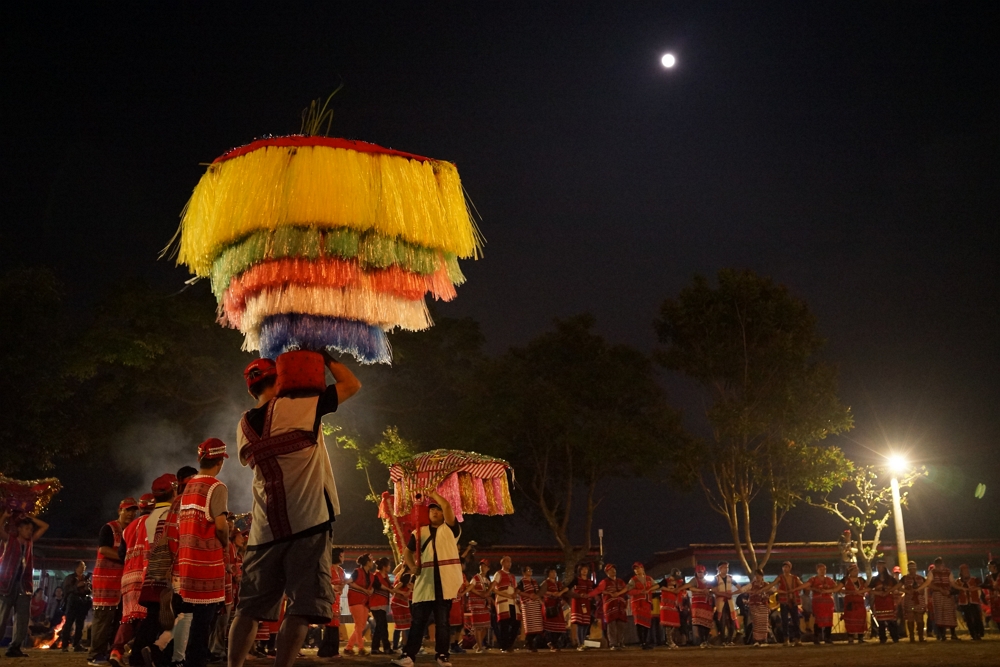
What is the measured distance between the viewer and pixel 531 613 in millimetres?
17016

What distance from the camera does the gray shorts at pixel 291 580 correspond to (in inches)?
163

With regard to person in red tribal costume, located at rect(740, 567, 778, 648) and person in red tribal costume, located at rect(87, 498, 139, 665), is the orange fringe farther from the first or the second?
person in red tribal costume, located at rect(740, 567, 778, 648)

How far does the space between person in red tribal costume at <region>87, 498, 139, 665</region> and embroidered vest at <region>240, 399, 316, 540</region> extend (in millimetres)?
5349

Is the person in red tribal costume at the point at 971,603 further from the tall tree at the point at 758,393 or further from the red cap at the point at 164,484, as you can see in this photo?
the red cap at the point at 164,484

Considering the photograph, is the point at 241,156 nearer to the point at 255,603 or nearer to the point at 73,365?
the point at 255,603

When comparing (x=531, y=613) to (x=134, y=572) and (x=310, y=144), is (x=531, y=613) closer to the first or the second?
(x=134, y=572)

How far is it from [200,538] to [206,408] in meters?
20.4

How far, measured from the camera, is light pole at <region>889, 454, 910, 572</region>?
62.6 ft

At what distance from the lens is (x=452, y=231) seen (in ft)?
16.2

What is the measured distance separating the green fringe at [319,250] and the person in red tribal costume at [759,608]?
14535 millimetres

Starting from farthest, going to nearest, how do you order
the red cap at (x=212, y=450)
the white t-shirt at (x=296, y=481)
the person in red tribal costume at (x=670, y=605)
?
the person in red tribal costume at (x=670, y=605) < the red cap at (x=212, y=450) < the white t-shirt at (x=296, y=481)

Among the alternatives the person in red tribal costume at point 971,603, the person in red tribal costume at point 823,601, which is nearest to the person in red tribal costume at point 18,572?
the person in red tribal costume at point 823,601

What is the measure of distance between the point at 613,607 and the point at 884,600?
218 inches

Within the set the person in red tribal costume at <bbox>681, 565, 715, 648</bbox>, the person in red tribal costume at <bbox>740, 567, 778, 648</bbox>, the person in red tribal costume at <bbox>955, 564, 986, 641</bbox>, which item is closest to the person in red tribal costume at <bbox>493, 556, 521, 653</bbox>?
the person in red tribal costume at <bbox>681, 565, 715, 648</bbox>
